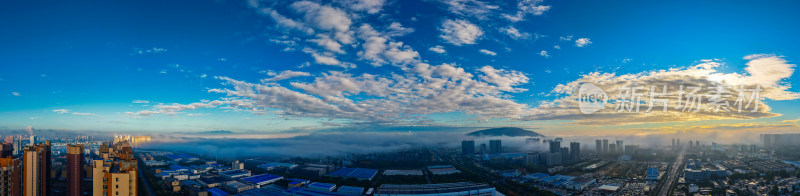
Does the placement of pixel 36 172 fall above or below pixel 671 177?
above

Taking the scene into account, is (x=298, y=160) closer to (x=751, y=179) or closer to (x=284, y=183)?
(x=284, y=183)

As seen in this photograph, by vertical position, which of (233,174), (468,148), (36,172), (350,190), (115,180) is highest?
(115,180)

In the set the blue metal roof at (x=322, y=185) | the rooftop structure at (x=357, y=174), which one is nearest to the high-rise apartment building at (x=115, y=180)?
the blue metal roof at (x=322, y=185)

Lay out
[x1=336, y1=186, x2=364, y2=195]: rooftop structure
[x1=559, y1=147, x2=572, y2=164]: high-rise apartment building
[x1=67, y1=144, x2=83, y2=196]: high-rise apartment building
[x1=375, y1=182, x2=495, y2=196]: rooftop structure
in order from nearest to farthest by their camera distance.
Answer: [x1=67, y1=144, x2=83, y2=196]: high-rise apartment building → [x1=375, y1=182, x2=495, y2=196]: rooftop structure → [x1=336, y1=186, x2=364, y2=195]: rooftop structure → [x1=559, y1=147, x2=572, y2=164]: high-rise apartment building

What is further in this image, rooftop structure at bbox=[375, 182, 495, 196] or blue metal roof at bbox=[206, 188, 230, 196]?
blue metal roof at bbox=[206, 188, 230, 196]

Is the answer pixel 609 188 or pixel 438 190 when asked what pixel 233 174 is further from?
pixel 609 188

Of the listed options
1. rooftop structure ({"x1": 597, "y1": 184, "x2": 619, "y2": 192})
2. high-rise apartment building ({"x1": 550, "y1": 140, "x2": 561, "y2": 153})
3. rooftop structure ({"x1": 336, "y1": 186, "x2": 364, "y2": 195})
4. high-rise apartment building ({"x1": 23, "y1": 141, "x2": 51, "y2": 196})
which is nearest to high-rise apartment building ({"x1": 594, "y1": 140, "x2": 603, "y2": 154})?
high-rise apartment building ({"x1": 550, "y1": 140, "x2": 561, "y2": 153})

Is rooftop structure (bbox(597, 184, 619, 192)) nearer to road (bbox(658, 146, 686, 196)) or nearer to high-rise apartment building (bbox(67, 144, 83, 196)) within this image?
road (bbox(658, 146, 686, 196))

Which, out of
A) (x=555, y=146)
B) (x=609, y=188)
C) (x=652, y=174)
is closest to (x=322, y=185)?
(x=609, y=188)
